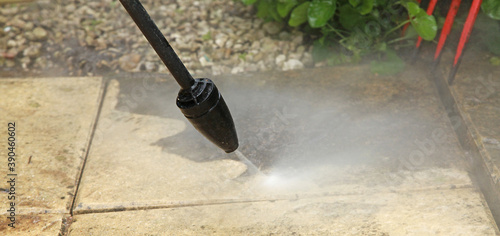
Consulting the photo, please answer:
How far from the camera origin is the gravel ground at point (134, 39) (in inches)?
99.3

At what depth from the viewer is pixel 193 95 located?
50.8 inches

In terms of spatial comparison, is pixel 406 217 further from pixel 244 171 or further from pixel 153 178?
pixel 153 178

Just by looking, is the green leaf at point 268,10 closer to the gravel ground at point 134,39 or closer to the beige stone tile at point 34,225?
the gravel ground at point 134,39

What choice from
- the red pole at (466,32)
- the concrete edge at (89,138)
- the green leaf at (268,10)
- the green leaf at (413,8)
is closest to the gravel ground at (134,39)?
the green leaf at (268,10)

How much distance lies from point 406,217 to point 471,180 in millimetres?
355

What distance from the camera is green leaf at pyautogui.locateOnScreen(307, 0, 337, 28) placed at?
2230 millimetres

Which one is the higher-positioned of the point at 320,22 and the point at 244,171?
the point at 320,22

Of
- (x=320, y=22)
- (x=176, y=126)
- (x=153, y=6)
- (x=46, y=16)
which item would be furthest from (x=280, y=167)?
(x=46, y=16)

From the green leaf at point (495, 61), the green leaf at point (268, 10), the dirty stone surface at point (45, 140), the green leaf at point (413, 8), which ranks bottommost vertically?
the dirty stone surface at point (45, 140)

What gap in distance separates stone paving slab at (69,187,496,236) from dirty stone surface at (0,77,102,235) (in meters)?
0.18

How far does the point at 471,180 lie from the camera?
1709 mm

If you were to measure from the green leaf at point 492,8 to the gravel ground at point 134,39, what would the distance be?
0.92m

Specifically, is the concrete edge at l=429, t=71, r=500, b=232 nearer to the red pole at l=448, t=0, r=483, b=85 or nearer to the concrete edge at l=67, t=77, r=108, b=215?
the red pole at l=448, t=0, r=483, b=85

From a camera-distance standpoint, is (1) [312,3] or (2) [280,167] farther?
(1) [312,3]
